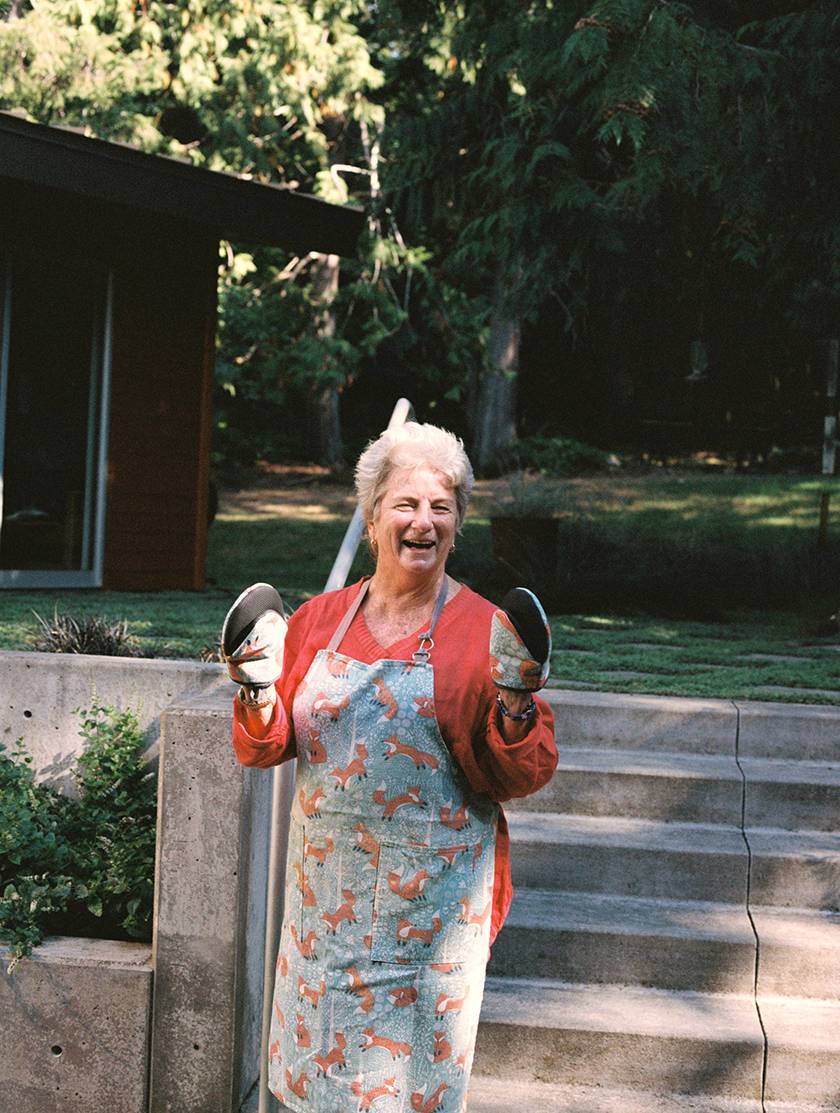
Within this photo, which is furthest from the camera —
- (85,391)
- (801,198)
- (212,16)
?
(212,16)

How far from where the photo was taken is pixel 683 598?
26.9ft

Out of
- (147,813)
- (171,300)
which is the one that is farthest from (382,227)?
(147,813)

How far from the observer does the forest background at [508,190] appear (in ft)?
18.7

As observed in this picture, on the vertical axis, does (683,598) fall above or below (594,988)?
above

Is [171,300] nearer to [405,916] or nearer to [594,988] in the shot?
[594,988]

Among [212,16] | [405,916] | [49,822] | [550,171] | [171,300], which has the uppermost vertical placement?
[212,16]

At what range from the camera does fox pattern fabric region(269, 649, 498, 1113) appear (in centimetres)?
210

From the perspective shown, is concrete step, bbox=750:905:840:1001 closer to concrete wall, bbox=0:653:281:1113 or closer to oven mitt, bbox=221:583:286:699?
concrete wall, bbox=0:653:281:1113

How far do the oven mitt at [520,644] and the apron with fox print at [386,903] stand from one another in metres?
0.22

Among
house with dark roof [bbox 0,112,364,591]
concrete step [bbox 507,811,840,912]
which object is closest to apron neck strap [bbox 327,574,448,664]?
concrete step [bbox 507,811,840,912]

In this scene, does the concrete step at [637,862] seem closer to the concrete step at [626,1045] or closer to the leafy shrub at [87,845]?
the concrete step at [626,1045]

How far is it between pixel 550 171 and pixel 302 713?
545 cm

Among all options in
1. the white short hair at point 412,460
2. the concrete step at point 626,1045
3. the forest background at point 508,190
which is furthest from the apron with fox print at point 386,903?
the forest background at point 508,190

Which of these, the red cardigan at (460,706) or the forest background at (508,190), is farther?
the forest background at (508,190)
